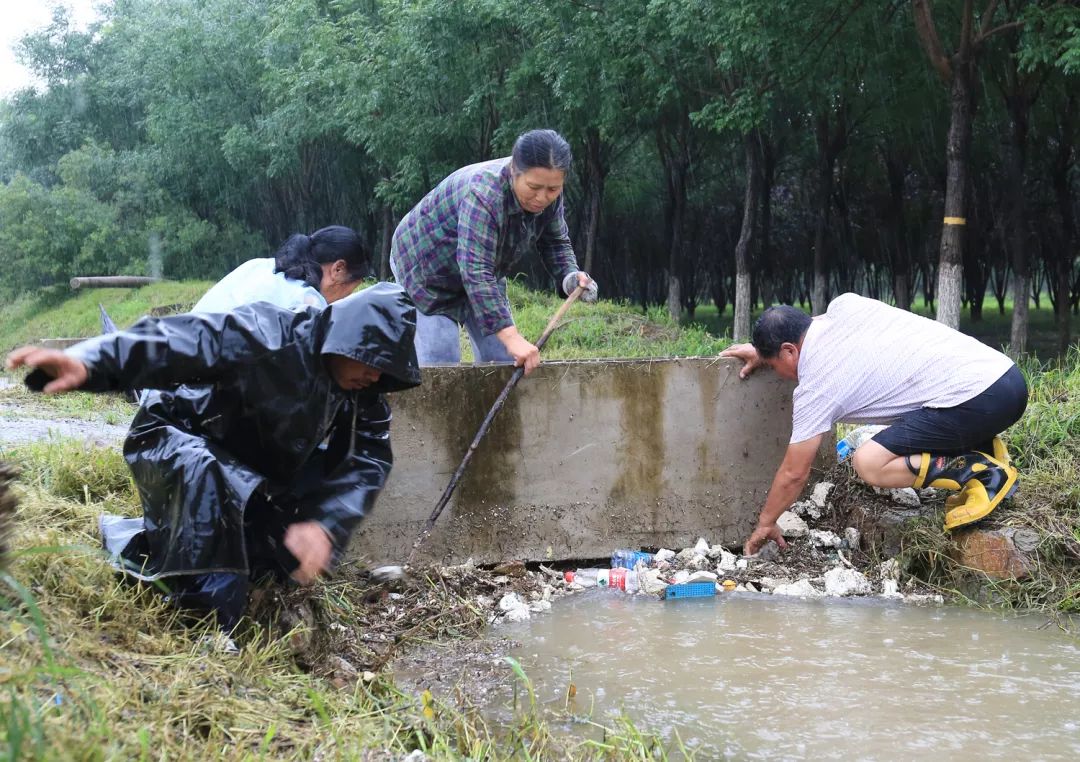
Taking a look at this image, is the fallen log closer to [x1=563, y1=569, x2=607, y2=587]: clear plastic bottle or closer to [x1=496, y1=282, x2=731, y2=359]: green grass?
[x1=496, y1=282, x2=731, y2=359]: green grass

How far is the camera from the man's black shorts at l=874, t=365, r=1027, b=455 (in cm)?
500

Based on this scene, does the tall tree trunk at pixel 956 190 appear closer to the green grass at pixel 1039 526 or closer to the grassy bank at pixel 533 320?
the grassy bank at pixel 533 320

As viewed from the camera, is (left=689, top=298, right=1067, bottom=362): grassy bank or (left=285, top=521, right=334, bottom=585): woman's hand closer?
(left=285, top=521, right=334, bottom=585): woman's hand

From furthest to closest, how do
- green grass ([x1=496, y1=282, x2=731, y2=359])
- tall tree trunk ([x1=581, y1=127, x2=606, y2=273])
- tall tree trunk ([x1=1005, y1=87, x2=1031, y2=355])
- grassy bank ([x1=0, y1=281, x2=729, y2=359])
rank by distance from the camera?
tall tree trunk ([x1=581, y1=127, x2=606, y2=273]), tall tree trunk ([x1=1005, y1=87, x2=1031, y2=355]), grassy bank ([x1=0, y1=281, x2=729, y2=359]), green grass ([x1=496, y1=282, x2=731, y2=359])

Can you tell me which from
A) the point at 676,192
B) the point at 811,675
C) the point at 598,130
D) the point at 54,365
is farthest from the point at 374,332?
the point at 676,192

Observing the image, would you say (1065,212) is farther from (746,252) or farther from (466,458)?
(466,458)

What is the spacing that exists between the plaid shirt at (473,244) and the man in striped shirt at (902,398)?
1307 mm

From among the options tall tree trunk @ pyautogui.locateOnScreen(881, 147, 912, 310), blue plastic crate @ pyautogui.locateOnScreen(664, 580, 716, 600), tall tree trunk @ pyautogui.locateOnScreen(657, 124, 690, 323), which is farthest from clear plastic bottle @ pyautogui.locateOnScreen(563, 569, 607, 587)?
tall tree trunk @ pyautogui.locateOnScreen(881, 147, 912, 310)

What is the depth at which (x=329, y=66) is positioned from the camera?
1034 inches

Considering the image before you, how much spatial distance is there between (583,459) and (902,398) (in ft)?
5.54

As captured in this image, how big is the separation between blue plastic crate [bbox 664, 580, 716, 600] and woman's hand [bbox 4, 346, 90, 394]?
3.25 metres

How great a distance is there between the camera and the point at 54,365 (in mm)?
2703

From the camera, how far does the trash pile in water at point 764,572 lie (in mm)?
5234

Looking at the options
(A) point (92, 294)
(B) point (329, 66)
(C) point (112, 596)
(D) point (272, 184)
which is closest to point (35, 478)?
(C) point (112, 596)
